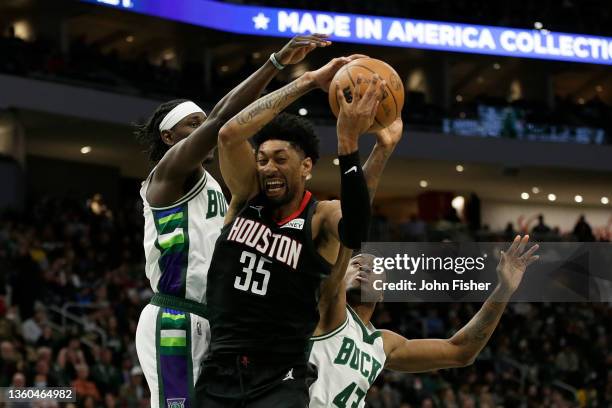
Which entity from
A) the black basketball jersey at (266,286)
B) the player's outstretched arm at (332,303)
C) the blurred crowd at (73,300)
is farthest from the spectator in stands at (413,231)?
the black basketball jersey at (266,286)

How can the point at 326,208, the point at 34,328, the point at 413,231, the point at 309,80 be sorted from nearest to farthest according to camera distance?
1. the point at 309,80
2. the point at 326,208
3. the point at 34,328
4. the point at 413,231

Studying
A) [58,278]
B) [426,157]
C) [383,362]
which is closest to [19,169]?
[58,278]

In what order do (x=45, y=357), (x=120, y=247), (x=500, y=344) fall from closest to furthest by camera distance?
(x=45, y=357) < (x=120, y=247) < (x=500, y=344)

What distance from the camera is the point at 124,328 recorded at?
17.5 m

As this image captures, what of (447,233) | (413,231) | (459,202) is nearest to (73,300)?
(413,231)

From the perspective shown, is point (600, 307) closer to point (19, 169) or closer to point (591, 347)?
point (591, 347)

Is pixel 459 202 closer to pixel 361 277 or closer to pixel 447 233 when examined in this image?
pixel 447 233

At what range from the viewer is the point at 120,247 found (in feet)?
72.2

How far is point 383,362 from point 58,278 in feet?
41.3

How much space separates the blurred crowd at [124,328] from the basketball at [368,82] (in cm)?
868

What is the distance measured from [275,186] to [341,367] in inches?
62.6

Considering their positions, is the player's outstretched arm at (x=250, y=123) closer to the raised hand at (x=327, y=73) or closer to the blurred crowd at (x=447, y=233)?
the raised hand at (x=327, y=73)

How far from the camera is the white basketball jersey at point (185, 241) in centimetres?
590

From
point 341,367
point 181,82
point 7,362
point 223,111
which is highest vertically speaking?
point 181,82
